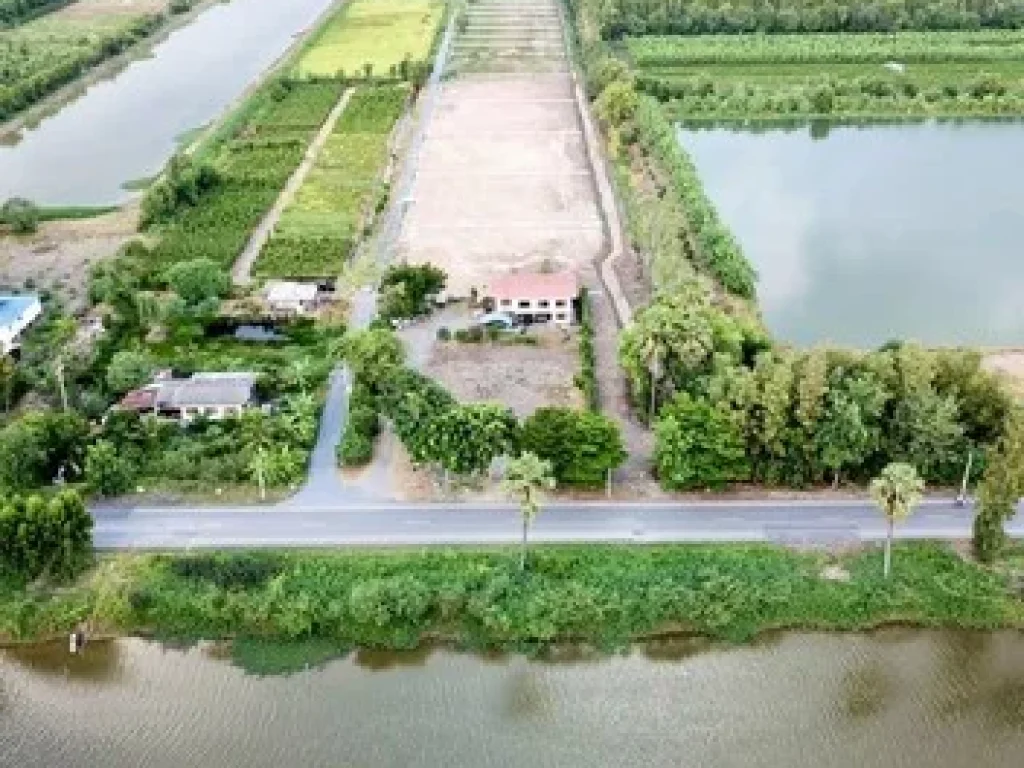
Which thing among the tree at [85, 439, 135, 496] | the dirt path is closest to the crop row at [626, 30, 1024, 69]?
the dirt path

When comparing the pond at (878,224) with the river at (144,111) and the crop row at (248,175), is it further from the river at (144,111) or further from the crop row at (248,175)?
the river at (144,111)

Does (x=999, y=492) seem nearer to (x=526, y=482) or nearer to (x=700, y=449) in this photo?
(x=700, y=449)

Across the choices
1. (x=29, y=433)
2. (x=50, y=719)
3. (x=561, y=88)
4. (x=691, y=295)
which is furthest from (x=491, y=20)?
(x=50, y=719)

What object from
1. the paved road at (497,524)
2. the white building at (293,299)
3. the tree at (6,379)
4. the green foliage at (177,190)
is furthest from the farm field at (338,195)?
the paved road at (497,524)

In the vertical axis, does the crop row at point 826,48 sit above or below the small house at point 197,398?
above

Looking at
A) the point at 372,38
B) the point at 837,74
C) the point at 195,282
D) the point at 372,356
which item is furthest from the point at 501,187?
the point at 372,38

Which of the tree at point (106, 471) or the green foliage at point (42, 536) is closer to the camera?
the green foliage at point (42, 536)
